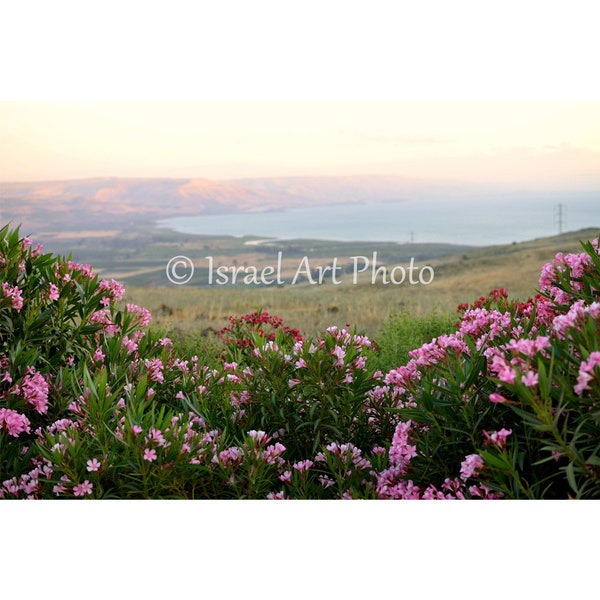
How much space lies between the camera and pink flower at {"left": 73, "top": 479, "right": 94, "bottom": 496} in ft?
8.03

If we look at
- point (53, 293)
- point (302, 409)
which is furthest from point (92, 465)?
point (53, 293)

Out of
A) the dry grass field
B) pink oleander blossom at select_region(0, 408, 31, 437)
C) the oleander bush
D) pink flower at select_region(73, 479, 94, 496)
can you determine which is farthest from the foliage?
pink flower at select_region(73, 479, 94, 496)

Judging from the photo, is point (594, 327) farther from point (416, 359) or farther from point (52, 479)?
point (52, 479)

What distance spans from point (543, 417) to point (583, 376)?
17 centimetres

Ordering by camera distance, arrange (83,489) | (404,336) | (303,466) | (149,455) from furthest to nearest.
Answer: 1. (404,336)
2. (303,466)
3. (83,489)
4. (149,455)

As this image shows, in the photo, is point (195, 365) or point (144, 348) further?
point (195, 365)

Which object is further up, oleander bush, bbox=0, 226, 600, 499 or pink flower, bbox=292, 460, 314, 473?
oleander bush, bbox=0, 226, 600, 499

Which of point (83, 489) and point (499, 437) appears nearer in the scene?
point (499, 437)

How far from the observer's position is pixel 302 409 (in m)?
2.93

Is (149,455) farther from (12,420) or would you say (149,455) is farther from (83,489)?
(12,420)

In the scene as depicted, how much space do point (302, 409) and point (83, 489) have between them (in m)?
0.93

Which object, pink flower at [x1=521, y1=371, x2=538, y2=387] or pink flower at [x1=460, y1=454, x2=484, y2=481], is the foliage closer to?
pink flower at [x1=460, y1=454, x2=484, y2=481]

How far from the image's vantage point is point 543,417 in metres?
1.97
